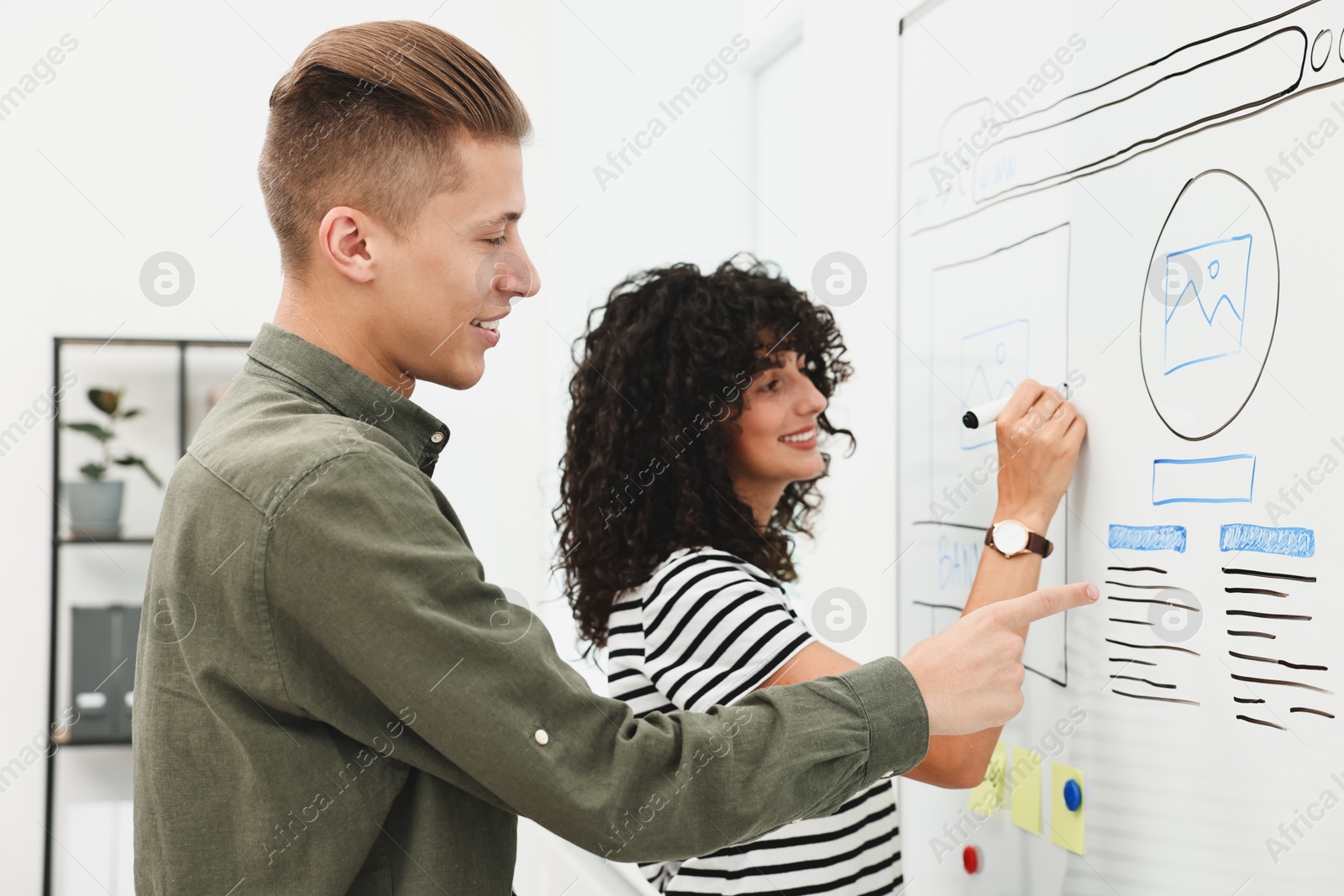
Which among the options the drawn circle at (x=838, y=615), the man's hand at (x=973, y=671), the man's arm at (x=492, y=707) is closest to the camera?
the man's arm at (x=492, y=707)

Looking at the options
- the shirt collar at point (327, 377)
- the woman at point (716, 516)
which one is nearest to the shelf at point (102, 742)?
the woman at point (716, 516)

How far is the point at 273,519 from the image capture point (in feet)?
2.08

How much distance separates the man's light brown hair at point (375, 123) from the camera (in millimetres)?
794

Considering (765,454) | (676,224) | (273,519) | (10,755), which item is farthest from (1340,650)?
(10,755)

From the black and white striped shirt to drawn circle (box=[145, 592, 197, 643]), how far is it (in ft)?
1.57

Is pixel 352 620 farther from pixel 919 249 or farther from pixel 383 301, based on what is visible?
pixel 919 249

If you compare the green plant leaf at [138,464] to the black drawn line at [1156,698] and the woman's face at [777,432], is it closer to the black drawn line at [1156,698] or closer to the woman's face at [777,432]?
the woman's face at [777,432]

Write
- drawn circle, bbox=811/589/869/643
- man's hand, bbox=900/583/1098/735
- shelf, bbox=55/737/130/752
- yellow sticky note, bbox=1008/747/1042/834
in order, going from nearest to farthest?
1. man's hand, bbox=900/583/1098/735
2. yellow sticky note, bbox=1008/747/1042/834
3. drawn circle, bbox=811/589/869/643
4. shelf, bbox=55/737/130/752

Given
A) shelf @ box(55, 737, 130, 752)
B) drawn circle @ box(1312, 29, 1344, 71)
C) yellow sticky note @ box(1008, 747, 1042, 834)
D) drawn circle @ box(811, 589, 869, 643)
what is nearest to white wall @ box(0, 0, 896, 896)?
shelf @ box(55, 737, 130, 752)

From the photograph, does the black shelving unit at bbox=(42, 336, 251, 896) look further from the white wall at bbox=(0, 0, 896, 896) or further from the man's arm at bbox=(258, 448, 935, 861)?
the man's arm at bbox=(258, 448, 935, 861)

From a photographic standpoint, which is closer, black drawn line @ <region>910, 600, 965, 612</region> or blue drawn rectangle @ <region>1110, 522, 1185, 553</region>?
blue drawn rectangle @ <region>1110, 522, 1185, 553</region>

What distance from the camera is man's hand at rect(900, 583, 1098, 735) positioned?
2.42 feet

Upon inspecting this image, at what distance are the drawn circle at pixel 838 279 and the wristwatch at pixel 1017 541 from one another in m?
0.57

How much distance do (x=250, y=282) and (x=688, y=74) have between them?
119 centimetres
